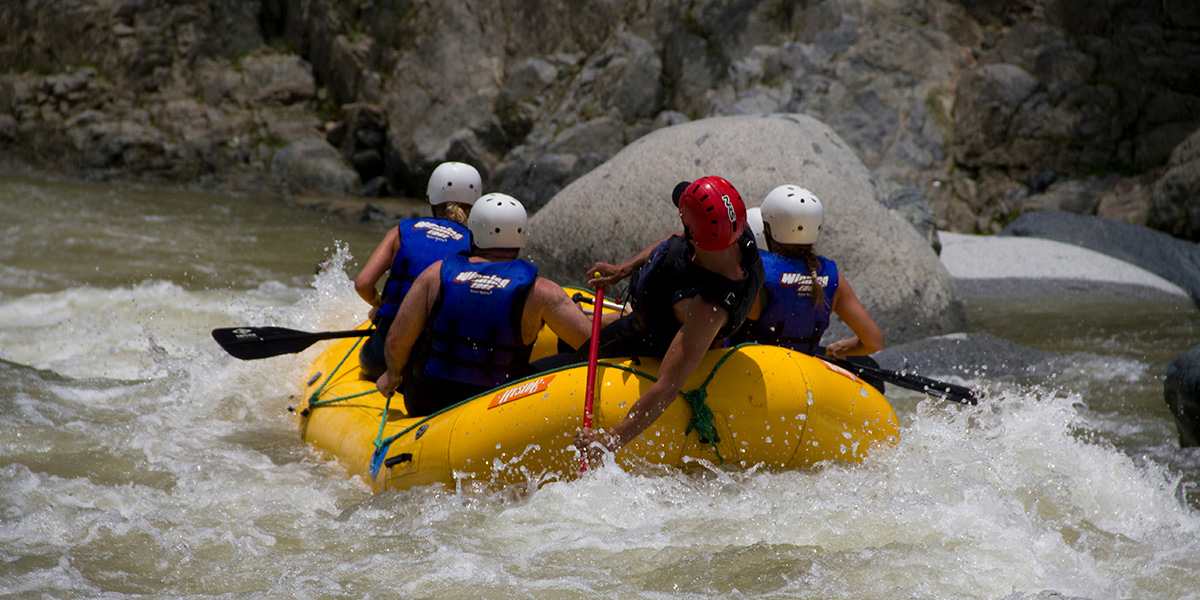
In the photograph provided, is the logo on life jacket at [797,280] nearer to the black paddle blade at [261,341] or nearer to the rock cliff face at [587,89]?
the black paddle blade at [261,341]

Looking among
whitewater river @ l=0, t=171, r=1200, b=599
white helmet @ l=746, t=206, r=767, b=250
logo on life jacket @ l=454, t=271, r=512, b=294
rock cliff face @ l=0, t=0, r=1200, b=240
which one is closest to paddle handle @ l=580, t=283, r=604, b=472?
whitewater river @ l=0, t=171, r=1200, b=599

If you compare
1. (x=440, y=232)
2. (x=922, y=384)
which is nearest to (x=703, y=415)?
(x=922, y=384)

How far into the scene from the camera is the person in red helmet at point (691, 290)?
3285 millimetres

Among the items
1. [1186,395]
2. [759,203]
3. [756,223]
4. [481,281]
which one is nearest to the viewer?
[481,281]

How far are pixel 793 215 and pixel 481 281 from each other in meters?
1.48

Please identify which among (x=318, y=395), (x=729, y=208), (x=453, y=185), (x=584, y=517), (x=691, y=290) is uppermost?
(x=729, y=208)

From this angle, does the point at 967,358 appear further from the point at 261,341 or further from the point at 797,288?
the point at 261,341

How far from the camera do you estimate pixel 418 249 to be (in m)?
5.21

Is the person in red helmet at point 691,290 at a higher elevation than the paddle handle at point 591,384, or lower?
higher

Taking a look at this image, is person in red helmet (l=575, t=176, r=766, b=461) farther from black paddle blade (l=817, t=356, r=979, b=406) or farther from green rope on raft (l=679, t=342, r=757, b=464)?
black paddle blade (l=817, t=356, r=979, b=406)

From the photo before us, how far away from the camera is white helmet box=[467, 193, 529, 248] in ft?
13.8

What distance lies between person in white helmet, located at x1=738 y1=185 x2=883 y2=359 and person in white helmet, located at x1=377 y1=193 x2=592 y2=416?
907mm

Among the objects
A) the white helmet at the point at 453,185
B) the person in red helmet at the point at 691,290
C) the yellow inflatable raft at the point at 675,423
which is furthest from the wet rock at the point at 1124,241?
the person in red helmet at the point at 691,290

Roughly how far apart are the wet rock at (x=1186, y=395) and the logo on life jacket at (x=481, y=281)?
3765 mm
